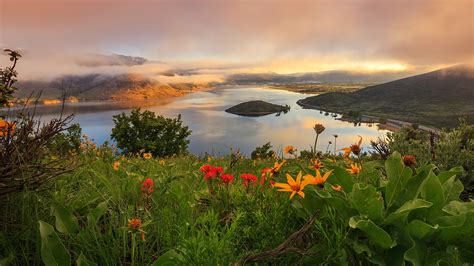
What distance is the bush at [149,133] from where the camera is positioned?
46.3 meters

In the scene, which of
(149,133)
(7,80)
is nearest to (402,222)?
(7,80)

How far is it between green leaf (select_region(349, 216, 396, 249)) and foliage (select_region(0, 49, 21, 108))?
359cm

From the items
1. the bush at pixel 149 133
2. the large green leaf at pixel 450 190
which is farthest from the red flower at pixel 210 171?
the bush at pixel 149 133

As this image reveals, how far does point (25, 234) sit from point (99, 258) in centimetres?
60

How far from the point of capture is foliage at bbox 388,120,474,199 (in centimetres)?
629

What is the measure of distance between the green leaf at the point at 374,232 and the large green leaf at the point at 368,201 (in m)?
0.13

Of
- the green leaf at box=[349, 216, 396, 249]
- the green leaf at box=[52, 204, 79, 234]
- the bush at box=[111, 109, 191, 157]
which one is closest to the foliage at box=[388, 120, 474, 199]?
the green leaf at box=[349, 216, 396, 249]

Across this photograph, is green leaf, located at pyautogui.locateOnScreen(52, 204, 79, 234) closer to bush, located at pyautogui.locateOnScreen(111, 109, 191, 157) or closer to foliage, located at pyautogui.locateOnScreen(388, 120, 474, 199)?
foliage, located at pyautogui.locateOnScreen(388, 120, 474, 199)

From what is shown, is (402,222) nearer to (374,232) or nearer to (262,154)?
(374,232)

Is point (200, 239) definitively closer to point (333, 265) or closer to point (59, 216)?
point (333, 265)

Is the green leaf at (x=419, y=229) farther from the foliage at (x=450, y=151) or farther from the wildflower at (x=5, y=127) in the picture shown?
the foliage at (x=450, y=151)

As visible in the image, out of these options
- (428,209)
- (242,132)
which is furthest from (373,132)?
(428,209)

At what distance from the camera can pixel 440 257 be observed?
2.06 metres

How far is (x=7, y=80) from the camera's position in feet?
11.4
